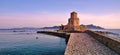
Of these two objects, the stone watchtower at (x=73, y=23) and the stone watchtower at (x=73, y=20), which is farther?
the stone watchtower at (x=73, y=20)

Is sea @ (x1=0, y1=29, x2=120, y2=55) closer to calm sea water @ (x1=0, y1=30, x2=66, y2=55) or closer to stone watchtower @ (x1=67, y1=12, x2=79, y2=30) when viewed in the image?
calm sea water @ (x1=0, y1=30, x2=66, y2=55)

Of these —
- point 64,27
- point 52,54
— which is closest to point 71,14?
point 64,27

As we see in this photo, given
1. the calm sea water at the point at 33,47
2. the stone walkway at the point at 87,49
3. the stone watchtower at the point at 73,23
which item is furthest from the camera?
the stone watchtower at the point at 73,23

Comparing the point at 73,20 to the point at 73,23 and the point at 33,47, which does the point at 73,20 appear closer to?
the point at 73,23

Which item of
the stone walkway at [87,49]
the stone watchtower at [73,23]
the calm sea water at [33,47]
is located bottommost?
the calm sea water at [33,47]

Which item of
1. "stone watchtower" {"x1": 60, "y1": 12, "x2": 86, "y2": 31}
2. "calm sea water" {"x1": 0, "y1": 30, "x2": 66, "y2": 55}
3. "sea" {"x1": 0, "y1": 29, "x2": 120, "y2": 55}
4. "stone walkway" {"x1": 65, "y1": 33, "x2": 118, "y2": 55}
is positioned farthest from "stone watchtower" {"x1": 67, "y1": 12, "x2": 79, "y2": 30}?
"stone walkway" {"x1": 65, "y1": 33, "x2": 118, "y2": 55}

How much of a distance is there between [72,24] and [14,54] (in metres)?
73.6

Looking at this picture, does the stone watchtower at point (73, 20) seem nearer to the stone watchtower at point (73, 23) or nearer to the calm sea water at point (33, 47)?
the stone watchtower at point (73, 23)

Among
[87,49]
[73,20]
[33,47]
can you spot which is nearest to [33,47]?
[33,47]

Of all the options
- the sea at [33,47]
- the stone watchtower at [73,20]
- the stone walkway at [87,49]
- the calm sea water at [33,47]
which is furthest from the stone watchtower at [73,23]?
the stone walkway at [87,49]

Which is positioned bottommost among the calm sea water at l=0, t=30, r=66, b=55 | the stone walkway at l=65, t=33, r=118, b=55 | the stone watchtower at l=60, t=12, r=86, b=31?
the calm sea water at l=0, t=30, r=66, b=55

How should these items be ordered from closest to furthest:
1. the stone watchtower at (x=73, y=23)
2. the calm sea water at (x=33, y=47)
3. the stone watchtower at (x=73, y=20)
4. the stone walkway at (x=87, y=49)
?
the stone walkway at (x=87, y=49)
the calm sea water at (x=33, y=47)
the stone watchtower at (x=73, y=23)
the stone watchtower at (x=73, y=20)

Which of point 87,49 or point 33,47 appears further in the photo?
point 33,47

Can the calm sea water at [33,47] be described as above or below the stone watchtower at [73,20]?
below
